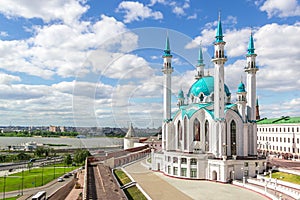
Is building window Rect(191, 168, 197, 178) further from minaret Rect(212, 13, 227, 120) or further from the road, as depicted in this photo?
the road

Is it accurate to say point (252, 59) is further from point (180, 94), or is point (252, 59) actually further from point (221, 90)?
point (180, 94)

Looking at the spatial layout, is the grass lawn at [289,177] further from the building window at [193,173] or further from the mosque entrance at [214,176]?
the building window at [193,173]

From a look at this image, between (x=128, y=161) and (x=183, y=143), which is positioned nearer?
(x=183, y=143)

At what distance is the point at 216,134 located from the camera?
30359 mm

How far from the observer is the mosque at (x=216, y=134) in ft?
95.3

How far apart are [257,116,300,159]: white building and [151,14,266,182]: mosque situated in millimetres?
14940

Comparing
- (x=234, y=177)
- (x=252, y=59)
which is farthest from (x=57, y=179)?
(x=252, y=59)

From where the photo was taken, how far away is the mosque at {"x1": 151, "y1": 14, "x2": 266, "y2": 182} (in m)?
29.0

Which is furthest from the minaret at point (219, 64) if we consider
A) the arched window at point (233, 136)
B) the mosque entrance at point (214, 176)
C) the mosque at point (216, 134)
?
the mosque entrance at point (214, 176)

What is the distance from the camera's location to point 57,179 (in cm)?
4128

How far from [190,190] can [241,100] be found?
1242 centimetres

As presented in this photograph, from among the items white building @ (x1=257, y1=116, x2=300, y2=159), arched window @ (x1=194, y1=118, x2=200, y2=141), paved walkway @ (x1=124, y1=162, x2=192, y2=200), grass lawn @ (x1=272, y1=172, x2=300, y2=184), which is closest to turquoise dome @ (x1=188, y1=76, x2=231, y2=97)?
arched window @ (x1=194, y1=118, x2=200, y2=141)

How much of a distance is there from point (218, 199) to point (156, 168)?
49.6ft

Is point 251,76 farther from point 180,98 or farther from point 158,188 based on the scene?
point 158,188
